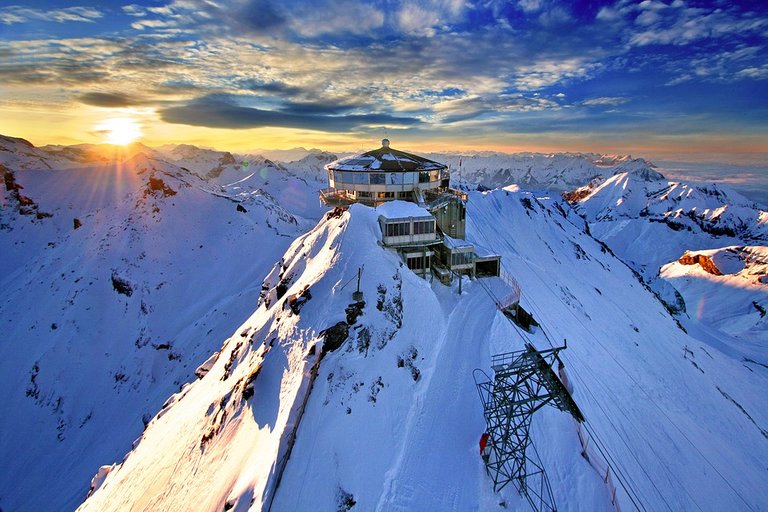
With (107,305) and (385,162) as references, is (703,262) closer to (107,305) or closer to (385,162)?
(385,162)

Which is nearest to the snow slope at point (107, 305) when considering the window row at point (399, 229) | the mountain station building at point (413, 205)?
the mountain station building at point (413, 205)

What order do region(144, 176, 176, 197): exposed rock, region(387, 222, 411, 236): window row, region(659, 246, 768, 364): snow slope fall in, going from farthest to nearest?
→ region(659, 246, 768, 364): snow slope, region(144, 176, 176, 197): exposed rock, region(387, 222, 411, 236): window row

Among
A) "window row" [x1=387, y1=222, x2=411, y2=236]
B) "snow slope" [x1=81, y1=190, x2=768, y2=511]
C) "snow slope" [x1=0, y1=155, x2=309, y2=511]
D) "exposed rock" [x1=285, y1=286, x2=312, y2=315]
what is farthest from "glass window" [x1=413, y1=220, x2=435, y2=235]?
"snow slope" [x1=0, y1=155, x2=309, y2=511]

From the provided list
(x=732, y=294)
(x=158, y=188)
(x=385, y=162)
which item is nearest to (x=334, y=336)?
(x=385, y=162)

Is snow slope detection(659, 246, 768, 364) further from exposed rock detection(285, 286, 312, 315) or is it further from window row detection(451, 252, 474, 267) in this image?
exposed rock detection(285, 286, 312, 315)

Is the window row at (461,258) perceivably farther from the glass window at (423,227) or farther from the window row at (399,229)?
the window row at (399,229)

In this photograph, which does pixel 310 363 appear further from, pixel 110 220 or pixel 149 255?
pixel 110 220

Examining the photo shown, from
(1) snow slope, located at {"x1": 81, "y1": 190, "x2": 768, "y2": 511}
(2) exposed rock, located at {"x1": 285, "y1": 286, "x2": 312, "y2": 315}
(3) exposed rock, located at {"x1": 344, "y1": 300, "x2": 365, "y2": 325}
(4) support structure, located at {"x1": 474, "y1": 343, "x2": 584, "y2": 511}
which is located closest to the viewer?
(4) support structure, located at {"x1": 474, "y1": 343, "x2": 584, "y2": 511}

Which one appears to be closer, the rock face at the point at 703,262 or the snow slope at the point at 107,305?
the snow slope at the point at 107,305
